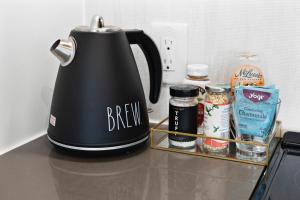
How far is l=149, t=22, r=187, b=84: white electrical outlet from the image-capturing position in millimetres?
1067

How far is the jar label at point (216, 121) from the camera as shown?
0.89 m

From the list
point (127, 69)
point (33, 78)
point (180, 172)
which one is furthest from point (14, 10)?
point (180, 172)

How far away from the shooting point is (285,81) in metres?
0.99

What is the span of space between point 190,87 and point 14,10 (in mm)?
406

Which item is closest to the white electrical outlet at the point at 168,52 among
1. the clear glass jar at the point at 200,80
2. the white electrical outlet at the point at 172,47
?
the white electrical outlet at the point at 172,47

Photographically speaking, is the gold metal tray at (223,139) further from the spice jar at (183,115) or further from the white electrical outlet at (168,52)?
the white electrical outlet at (168,52)

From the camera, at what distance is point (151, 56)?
0.99m

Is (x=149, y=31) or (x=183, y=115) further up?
(x=149, y=31)

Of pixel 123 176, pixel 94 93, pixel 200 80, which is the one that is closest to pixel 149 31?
pixel 200 80

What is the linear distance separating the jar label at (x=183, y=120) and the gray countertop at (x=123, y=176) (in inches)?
2.1

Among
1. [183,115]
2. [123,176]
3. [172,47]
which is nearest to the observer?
[123,176]

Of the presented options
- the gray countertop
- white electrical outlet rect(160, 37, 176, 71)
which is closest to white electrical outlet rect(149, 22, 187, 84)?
white electrical outlet rect(160, 37, 176, 71)

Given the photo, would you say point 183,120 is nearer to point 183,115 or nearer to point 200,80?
point 183,115

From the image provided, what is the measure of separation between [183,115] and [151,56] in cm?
16
